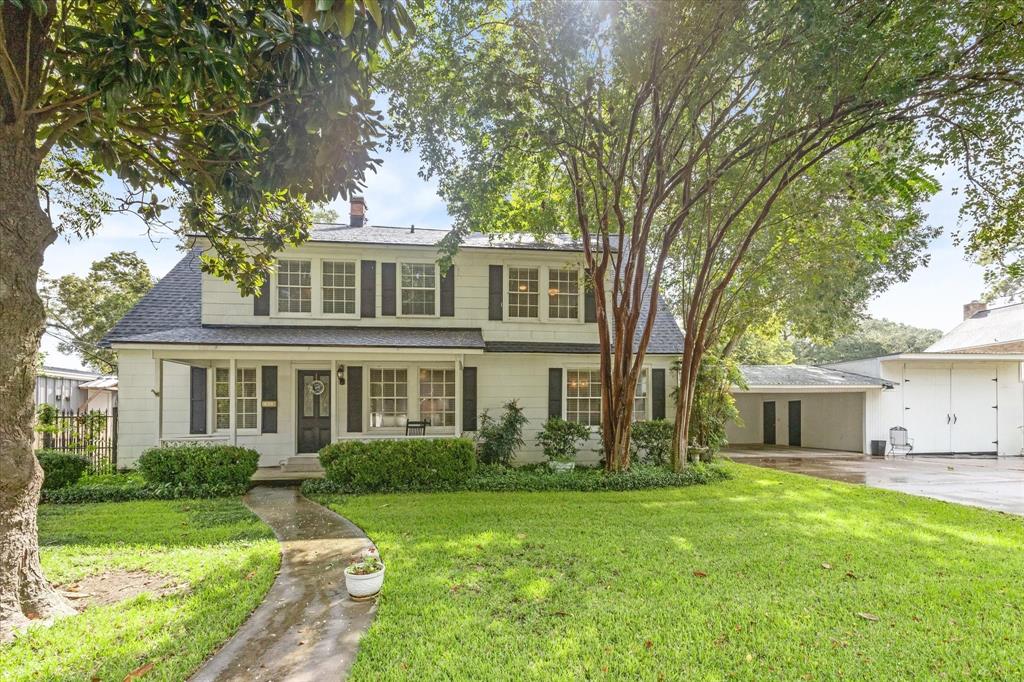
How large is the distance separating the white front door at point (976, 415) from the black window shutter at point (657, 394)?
11501 millimetres

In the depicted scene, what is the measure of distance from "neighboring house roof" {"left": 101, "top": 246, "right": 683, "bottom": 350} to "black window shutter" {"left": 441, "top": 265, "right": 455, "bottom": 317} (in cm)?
51

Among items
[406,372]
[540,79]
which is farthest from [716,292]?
[406,372]

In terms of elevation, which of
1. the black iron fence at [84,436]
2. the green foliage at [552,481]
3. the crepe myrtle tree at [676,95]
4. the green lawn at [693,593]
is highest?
the crepe myrtle tree at [676,95]

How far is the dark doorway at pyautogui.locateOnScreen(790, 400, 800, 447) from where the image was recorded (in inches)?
747

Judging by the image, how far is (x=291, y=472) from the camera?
9.88 meters

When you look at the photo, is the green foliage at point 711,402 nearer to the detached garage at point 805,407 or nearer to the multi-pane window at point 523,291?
the detached garage at point 805,407

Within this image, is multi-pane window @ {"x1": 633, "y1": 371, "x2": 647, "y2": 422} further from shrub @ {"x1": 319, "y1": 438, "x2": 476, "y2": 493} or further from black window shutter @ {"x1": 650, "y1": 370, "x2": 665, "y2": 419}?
shrub @ {"x1": 319, "y1": 438, "x2": 476, "y2": 493}

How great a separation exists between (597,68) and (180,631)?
8.77 meters

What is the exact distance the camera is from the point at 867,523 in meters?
6.91

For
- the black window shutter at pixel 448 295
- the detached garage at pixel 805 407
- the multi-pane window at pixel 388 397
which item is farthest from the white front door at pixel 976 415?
the multi-pane window at pixel 388 397

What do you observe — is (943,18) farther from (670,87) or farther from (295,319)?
(295,319)

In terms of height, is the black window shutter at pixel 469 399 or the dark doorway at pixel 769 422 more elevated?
the black window shutter at pixel 469 399

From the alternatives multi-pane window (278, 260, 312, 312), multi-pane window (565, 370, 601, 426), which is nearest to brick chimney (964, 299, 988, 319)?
multi-pane window (565, 370, 601, 426)

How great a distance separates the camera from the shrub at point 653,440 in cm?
1109
